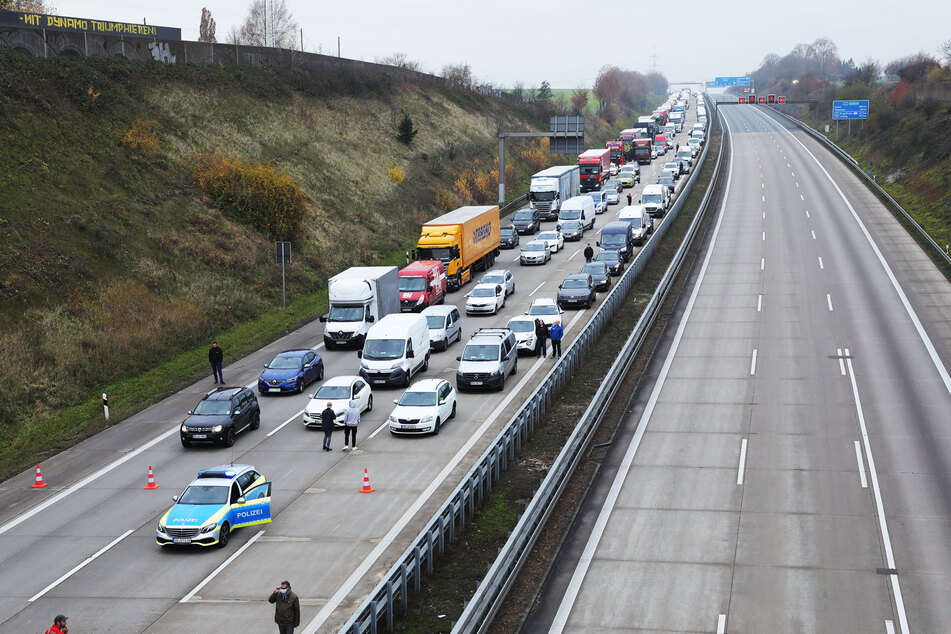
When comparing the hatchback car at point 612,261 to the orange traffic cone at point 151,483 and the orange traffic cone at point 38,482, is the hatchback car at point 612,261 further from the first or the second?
the orange traffic cone at point 38,482

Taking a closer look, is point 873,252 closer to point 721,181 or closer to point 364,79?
point 721,181

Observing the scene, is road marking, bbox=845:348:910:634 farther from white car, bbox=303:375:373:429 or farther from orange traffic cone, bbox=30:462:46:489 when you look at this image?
orange traffic cone, bbox=30:462:46:489

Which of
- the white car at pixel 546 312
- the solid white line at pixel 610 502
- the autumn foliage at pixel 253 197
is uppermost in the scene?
the autumn foliage at pixel 253 197

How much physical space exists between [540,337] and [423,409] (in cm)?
929

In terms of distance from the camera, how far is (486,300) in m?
43.5

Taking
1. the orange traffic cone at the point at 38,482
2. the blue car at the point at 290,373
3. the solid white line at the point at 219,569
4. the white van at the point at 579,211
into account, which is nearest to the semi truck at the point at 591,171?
the white van at the point at 579,211

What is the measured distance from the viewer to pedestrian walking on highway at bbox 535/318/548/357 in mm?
35438

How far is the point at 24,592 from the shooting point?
1795cm

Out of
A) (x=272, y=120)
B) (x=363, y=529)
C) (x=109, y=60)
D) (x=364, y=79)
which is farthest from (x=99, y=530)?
(x=364, y=79)

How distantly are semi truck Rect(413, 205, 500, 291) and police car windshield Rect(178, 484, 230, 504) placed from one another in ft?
92.1

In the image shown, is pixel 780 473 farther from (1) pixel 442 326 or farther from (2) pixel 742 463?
(1) pixel 442 326

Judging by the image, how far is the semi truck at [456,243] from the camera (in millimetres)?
47969

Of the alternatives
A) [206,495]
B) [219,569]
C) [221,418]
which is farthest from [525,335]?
[219,569]

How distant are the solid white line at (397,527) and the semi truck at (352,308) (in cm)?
857
